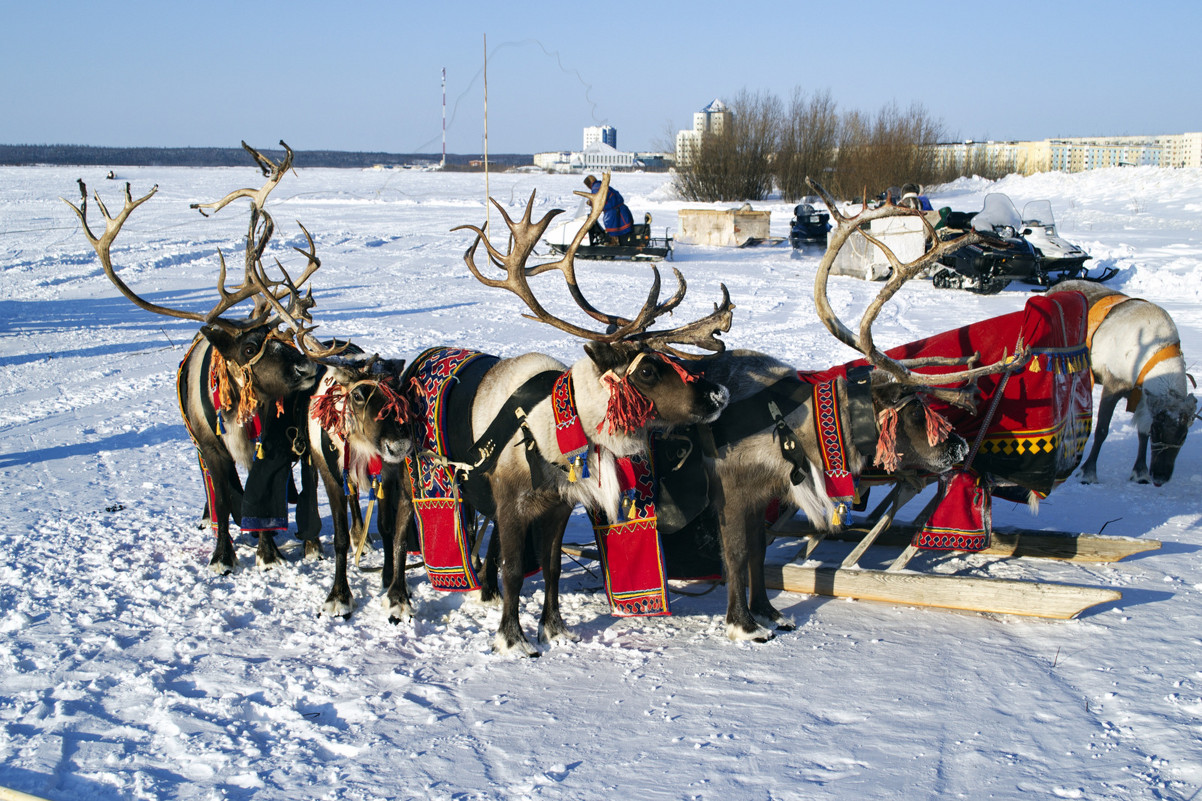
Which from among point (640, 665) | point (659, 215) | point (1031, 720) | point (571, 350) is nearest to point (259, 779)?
point (640, 665)

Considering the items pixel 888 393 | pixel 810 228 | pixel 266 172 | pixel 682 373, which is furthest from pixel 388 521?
pixel 810 228

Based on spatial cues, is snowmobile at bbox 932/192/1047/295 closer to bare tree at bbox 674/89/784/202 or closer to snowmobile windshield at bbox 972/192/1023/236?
snowmobile windshield at bbox 972/192/1023/236

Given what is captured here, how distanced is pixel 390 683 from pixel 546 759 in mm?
1022

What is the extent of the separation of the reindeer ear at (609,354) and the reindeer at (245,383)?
1.83 meters

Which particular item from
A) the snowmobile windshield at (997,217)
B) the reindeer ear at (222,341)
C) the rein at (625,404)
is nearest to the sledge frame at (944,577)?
the rein at (625,404)

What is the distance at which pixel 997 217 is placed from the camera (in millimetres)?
15906

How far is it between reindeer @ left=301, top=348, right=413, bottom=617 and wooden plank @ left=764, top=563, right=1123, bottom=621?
2.30m

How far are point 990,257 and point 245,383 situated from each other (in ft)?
42.6

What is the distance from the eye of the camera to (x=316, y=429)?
5.12m

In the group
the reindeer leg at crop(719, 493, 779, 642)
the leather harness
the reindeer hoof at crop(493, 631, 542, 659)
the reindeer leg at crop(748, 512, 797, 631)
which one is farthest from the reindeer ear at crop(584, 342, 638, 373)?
the leather harness

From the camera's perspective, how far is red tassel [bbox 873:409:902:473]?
4531 millimetres

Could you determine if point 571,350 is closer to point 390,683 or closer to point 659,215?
point 390,683

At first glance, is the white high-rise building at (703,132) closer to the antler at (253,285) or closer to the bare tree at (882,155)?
the bare tree at (882,155)

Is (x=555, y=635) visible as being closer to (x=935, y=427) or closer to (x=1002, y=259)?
(x=935, y=427)
